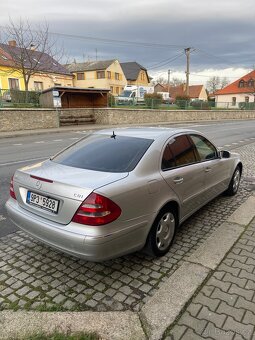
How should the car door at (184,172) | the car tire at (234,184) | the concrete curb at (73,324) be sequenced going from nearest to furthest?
the concrete curb at (73,324)
the car door at (184,172)
the car tire at (234,184)

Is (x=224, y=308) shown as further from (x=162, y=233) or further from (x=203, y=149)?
(x=203, y=149)

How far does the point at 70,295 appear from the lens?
2705 millimetres

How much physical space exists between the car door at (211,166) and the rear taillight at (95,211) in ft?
6.66

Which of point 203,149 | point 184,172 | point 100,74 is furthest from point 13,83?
point 184,172

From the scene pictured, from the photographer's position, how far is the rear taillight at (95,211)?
2551 mm

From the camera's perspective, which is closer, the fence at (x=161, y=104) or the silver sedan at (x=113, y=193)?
the silver sedan at (x=113, y=193)

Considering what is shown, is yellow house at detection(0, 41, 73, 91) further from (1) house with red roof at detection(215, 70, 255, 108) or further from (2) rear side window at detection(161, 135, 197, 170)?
(1) house with red roof at detection(215, 70, 255, 108)

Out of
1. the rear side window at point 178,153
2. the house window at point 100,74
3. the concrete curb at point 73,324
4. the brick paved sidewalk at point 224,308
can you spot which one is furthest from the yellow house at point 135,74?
the concrete curb at point 73,324

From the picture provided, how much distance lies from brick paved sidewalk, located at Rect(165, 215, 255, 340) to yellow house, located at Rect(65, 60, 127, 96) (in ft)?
175

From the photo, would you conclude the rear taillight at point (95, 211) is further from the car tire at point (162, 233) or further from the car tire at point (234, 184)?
the car tire at point (234, 184)

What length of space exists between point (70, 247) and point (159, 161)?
4.42 feet

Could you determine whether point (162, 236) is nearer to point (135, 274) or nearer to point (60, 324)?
point (135, 274)

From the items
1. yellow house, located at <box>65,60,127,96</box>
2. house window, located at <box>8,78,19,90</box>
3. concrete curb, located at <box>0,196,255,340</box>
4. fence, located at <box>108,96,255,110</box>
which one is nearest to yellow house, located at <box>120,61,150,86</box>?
yellow house, located at <box>65,60,127,96</box>

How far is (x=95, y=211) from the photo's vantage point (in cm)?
254
